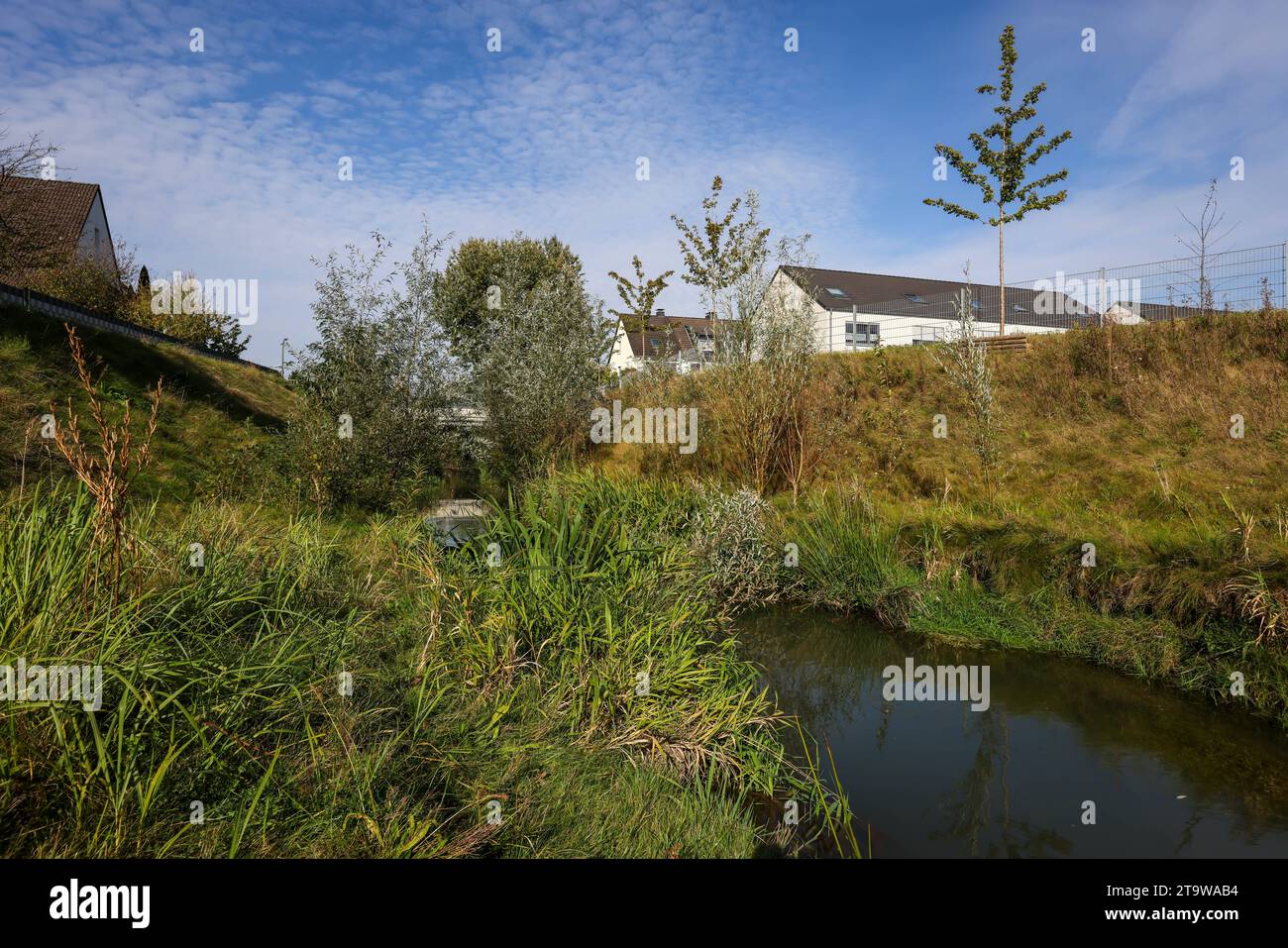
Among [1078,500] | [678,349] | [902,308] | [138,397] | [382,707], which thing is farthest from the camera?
[902,308]

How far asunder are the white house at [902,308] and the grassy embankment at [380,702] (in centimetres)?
903

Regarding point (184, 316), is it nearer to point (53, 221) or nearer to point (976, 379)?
point (53, 221)

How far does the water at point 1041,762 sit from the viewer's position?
13.8ft

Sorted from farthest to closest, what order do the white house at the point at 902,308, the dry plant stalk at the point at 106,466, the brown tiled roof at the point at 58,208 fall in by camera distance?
the white house at the point at 902,308 < the brown tiled roof at the point at 58,208 < the dry plant stalk at the point at 106,466

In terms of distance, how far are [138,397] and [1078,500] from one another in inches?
623

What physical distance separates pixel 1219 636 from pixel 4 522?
8.50 m

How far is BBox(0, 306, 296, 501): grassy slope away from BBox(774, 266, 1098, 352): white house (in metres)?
10.4

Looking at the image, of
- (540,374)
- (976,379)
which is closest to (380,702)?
(976,379)

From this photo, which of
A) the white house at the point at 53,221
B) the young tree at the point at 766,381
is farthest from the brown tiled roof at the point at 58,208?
the young tree at the point at 766,381

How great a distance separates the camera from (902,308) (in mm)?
28203

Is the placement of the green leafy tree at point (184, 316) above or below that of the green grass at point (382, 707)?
above

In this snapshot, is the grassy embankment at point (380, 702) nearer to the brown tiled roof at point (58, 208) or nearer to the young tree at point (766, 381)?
the young tree at point (766, 381)
